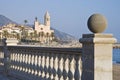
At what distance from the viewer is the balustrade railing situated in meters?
8.00

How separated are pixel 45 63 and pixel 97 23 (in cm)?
322

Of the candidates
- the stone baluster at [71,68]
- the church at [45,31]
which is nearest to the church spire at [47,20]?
the church at [45,31]

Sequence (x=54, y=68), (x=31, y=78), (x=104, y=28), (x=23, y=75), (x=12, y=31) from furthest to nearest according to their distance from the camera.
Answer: (x=12, y=31) → (x=23, y=75) → (x=31, y=78) → (x=54, y=68) → (x=104, y=28)

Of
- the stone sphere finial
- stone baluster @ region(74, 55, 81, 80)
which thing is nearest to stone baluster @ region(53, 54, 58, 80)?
stone baluster @ region(74, 55, 81, 80)

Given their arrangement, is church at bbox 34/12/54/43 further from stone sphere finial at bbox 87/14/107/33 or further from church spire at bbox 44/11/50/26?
stone sphere finial at bbox 87/14/107/33

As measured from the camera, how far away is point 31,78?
420 inches

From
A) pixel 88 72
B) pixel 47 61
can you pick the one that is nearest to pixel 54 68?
pixel 47 61

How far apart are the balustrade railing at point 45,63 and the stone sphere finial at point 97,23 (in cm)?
104

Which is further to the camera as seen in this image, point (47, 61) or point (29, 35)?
point (29, 35)

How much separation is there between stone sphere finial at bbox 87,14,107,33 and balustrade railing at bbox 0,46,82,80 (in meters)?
1.04

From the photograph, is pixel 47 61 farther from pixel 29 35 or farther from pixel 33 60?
pixel 29 35

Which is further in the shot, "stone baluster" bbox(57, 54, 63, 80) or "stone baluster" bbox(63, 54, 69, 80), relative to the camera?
"stone baluster" bbox(57, 54, 63, 80)

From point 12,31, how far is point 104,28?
146 metres

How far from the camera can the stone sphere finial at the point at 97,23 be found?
6.85 metres
